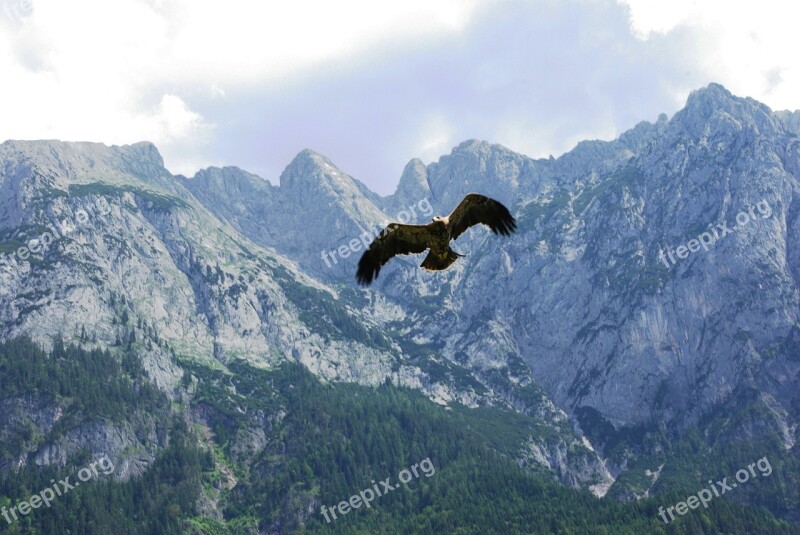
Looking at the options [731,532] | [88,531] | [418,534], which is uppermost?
[88,531]

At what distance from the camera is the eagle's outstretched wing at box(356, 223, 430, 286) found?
3428 centimetres

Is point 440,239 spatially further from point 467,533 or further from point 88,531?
point 88,531

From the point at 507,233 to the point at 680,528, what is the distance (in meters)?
177

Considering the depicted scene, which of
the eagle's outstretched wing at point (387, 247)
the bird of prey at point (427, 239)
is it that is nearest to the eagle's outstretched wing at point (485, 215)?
the bird of prey at point (427, 239)

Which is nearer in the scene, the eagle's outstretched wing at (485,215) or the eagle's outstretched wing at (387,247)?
the eagle's outstretched wing at (387,247)

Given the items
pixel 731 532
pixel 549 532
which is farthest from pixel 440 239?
pixel 731 532

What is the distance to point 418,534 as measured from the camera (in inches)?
7781

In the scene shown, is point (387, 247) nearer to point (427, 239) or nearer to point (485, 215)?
point (427, 239)

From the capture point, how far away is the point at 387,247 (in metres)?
35.3

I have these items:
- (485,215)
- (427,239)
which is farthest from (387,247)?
(485,215)

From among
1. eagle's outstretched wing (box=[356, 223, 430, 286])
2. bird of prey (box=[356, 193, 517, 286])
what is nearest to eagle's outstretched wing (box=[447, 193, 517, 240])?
bird of prey (box=[356, 193, 517, 286])

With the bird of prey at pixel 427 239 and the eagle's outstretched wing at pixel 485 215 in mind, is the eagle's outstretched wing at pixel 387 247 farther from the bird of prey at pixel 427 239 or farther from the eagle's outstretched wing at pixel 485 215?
the eagle's outstretched wing at pixel 485 215

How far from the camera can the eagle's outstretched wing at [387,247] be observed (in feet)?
112

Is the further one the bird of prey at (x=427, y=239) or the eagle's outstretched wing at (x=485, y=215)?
the eagle's outstretched wing at (x=485, y=215)
